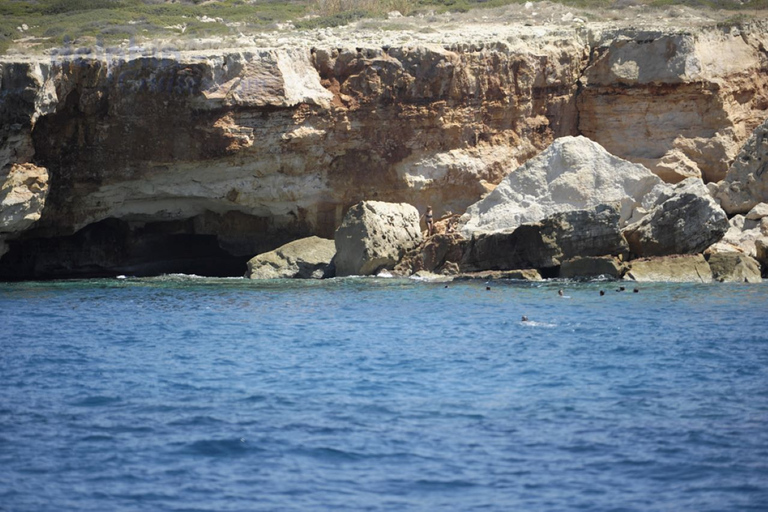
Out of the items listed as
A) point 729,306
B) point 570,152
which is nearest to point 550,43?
point 570,152

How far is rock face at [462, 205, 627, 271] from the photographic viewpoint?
24.2m

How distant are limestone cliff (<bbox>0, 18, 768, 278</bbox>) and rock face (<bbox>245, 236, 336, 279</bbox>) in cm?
146

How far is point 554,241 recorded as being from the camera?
24.6 meters

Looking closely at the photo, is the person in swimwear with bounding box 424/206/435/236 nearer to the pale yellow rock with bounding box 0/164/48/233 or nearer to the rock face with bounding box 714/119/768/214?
the rock face with bounding box 714/119/768/214

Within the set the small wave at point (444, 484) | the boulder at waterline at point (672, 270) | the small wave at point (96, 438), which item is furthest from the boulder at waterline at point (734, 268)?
the small wave at point (96, 438)

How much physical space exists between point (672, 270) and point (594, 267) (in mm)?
1994

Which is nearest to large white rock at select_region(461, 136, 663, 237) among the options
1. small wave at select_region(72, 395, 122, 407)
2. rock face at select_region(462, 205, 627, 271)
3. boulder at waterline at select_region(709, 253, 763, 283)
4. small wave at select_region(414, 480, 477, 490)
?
rock face at select_region(462, 205, 627, 271)

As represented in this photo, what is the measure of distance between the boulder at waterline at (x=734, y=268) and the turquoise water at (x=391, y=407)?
2.99 meters

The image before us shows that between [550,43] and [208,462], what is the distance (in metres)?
23.4

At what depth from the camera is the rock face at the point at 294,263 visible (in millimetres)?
27109

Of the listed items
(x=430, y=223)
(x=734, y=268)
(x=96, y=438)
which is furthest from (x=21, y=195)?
(x=734, y=268)

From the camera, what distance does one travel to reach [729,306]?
1920 centimetres

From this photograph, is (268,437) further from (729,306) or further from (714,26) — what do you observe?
(714,26)

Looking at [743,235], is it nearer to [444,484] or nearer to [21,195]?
[444,484]
